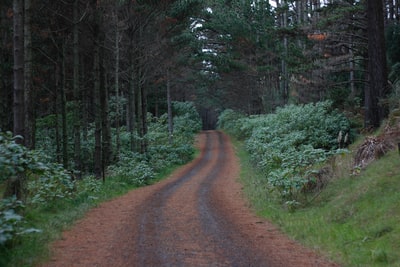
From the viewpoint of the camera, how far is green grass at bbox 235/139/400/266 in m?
6.97

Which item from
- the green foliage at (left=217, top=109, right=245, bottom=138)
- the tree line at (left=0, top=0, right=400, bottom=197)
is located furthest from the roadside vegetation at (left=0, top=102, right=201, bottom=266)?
the green foliage at (left=217, top=109, right=245, bottom=138)

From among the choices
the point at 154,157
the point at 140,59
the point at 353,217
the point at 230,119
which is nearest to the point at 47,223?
the point at 353,217

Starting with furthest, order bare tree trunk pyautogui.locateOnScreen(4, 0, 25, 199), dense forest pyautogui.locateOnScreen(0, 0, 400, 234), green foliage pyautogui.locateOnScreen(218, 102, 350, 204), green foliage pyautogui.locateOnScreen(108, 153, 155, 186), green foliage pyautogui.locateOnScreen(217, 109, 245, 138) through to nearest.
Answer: green foliage pyautogui.locateOnScreen(217, 109, 245, 138) < green foliage pyautogui.locateOnScreen(108, 153, 155, 186) < dense forest pyautogui.locateOnScreen(0, 0, 400, 234) < green foliage pyautogui.locateOnScreen(218, 102, 350, 204) < bare tree trunk pyautogui.locateOnScreen(4, 0, 25, 199)

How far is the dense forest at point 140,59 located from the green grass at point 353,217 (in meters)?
4.44

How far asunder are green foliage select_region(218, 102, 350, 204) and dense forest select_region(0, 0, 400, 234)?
3.49ft

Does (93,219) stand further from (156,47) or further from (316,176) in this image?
(156,47)

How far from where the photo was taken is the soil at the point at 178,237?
6898 millimetres

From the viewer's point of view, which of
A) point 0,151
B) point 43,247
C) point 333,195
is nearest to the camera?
point 0,151

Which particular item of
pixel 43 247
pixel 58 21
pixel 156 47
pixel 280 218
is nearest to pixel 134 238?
pixel 43 247

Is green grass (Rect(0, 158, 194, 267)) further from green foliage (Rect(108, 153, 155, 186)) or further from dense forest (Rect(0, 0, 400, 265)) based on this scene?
green foliage (Rect(108, 153, 155, 186))

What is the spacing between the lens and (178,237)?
27.4 ft

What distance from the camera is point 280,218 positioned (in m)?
10.2

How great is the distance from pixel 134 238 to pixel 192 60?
104ft

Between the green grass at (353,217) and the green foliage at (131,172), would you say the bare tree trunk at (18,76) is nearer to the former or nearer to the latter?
the green grass at (353,217)
